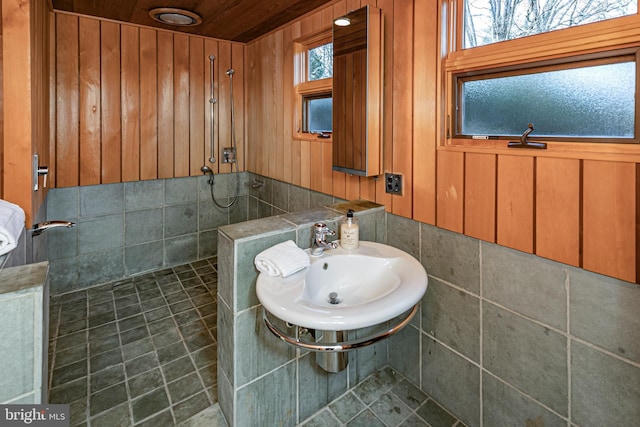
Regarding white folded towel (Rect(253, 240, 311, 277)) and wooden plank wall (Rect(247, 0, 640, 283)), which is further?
white folded towel (Rect(253, 240, 311, 277))

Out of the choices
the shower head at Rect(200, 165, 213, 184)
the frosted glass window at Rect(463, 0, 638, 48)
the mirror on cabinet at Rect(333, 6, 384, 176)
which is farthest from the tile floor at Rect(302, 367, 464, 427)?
the shower head at Rect(200, 165, 213, 184)

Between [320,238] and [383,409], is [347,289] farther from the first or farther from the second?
[383,409]

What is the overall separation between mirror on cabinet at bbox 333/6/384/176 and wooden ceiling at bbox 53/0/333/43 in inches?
23.0

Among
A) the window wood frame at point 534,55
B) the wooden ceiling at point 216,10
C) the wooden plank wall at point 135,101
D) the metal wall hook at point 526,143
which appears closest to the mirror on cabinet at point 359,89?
the window wood frame at point 534,55

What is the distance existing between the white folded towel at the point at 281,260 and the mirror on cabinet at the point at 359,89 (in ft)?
2.24

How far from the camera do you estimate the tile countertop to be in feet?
2.50

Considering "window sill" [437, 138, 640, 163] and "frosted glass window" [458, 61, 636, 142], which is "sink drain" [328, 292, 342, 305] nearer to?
"window sill" [437, 138, 640, 163]

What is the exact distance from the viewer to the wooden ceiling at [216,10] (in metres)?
2.34

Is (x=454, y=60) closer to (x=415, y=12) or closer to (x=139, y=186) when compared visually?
(x=415, y=12)

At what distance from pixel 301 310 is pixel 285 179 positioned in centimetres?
189

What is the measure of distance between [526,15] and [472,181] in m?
0.65

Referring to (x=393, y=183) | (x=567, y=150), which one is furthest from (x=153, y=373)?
(x=567, y=150)

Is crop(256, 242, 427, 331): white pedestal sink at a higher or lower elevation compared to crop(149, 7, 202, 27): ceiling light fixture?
lower

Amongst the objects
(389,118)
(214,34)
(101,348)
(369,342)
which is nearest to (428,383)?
(369,342)
